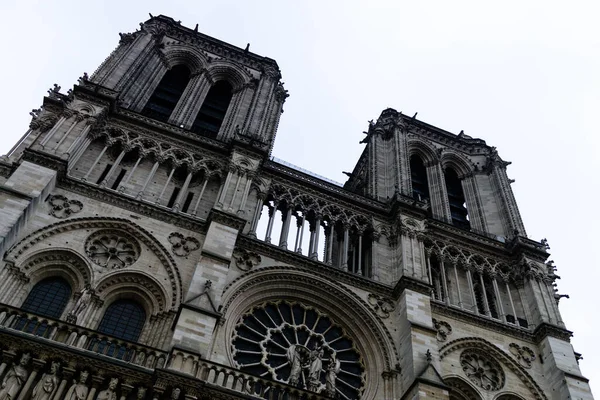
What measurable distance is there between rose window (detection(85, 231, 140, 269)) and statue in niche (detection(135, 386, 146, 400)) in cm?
472

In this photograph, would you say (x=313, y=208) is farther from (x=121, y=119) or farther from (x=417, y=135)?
(x=417, y=135)

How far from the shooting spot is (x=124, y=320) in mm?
15172

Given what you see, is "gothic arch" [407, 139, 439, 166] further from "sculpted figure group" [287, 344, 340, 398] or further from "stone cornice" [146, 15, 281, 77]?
"sculpted figure group" [287, 344, 340, 398]

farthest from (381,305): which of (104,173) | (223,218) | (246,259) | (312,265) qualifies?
(104,173)

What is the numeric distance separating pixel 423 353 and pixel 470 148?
16734 millimetres

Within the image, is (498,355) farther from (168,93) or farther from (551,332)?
(168,93)

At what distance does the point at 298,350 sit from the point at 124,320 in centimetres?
495

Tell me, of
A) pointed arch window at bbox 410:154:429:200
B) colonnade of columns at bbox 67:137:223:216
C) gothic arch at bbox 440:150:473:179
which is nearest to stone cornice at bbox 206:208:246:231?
colonnade of columns at bbox 67:137:223:216

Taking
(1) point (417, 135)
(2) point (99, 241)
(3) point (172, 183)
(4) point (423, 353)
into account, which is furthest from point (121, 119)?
(1) point (417, 135)

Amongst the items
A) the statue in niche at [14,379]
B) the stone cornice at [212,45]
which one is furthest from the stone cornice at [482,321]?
the stone cornice at [212,45]

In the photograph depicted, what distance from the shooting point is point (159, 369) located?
11.9 metres

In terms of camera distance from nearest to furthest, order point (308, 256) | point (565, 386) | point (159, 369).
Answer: point (159, 369), point (565, 386), point (308, 256)

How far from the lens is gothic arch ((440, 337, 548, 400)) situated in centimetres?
1753

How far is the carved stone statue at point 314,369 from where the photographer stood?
1433 centimetres
